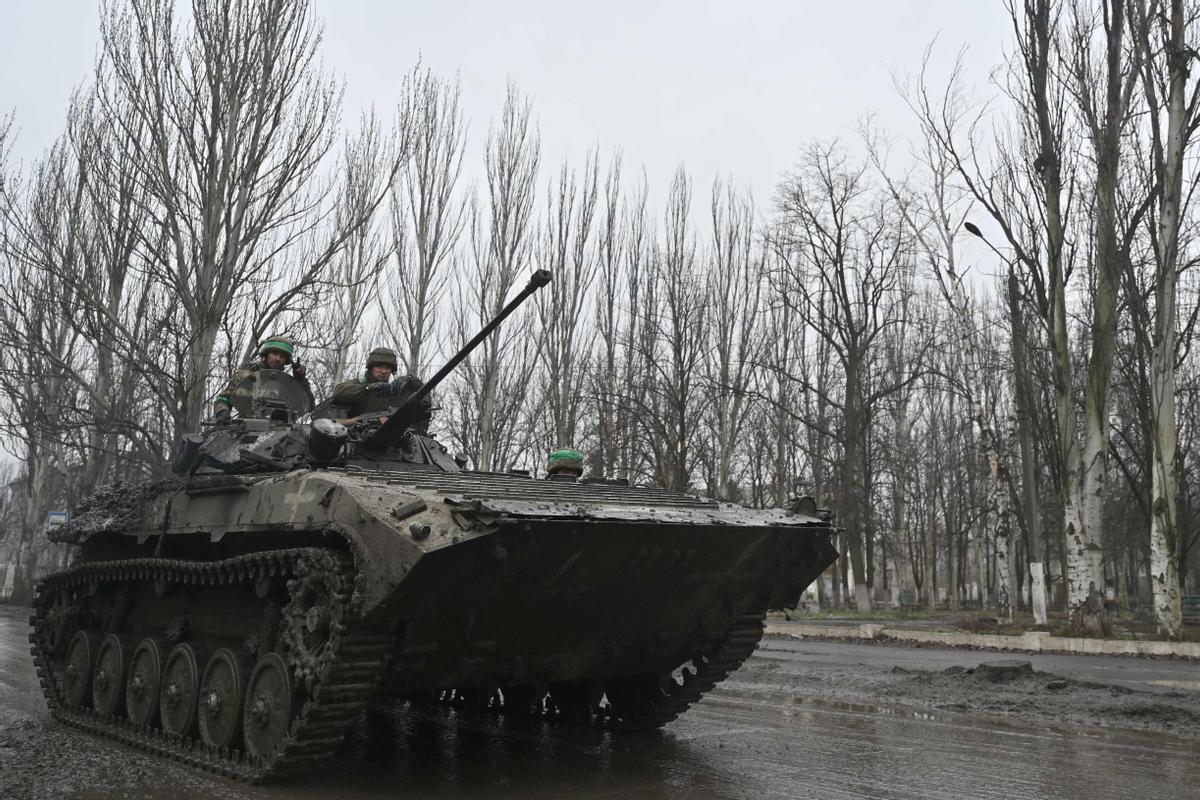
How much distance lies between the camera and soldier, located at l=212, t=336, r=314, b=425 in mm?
8367

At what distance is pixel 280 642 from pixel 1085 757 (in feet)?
16.8

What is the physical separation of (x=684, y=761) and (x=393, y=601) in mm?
2370

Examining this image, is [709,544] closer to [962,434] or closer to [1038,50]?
[1038,50]

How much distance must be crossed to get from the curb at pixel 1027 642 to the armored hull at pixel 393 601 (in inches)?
357

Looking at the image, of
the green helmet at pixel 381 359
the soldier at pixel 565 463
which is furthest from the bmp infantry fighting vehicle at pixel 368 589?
the soldier at pixel 565 463

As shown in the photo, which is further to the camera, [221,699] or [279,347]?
[279,347]

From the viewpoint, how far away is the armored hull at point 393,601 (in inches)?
213

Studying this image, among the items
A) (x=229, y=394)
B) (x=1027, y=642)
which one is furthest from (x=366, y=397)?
(x=1027, y=642)

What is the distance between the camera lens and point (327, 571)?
17.9ft

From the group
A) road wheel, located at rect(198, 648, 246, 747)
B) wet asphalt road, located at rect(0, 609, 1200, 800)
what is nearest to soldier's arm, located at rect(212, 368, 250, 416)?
road wheel, located at rect(198, 648, 246, 747)

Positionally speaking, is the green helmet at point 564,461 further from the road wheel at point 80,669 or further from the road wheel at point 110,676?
the road wheel at point 80,669

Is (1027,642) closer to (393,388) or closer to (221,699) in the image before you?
(393,388)

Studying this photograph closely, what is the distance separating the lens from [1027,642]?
15.1m

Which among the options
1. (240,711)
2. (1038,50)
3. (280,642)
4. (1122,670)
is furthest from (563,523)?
(1038,50)
